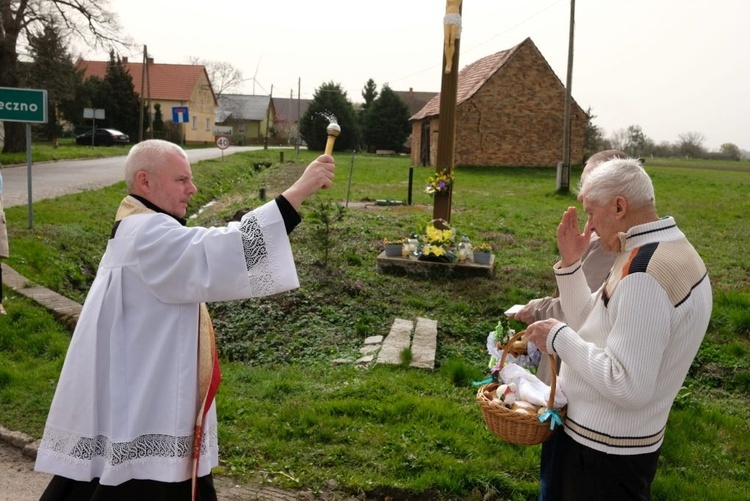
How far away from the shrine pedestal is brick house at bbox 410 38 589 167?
23170 millimetres

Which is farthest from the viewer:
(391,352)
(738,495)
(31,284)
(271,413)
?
(31,284)

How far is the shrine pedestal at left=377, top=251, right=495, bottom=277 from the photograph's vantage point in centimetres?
911

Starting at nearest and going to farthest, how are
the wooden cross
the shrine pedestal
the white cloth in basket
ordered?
the white cloth in basket < the shrine pedestal < the wooden cross

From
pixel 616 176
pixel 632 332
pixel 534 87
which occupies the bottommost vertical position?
pixel 632 332

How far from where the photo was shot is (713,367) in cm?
647

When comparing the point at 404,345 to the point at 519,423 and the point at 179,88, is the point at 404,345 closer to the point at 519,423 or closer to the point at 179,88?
the point at 519,423

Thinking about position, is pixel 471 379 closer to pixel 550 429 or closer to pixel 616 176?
pixel 550 429

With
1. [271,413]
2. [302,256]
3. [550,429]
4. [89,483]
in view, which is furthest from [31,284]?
[550,429]

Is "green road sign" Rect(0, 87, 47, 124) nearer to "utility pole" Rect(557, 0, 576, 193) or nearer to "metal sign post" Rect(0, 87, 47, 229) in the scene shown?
"metal sign post" Rect(0, 87, 47, 229)

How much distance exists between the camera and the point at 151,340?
2.71 metres

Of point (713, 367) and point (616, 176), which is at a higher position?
point (616, 176)

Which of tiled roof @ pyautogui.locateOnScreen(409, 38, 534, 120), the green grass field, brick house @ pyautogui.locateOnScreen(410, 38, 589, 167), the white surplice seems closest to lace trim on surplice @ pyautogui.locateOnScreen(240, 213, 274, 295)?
the white surplice

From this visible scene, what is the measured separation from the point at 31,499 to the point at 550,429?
10.4ft

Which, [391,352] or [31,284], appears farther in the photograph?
[31,284]
